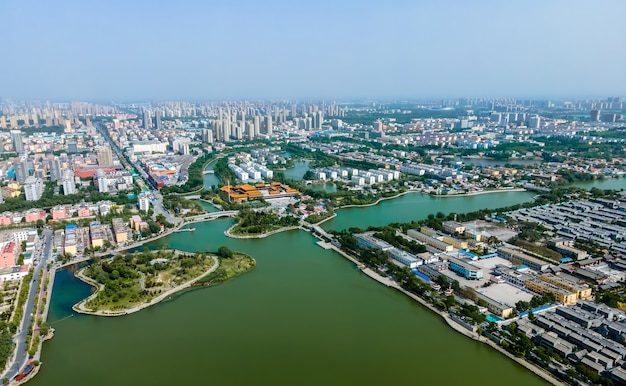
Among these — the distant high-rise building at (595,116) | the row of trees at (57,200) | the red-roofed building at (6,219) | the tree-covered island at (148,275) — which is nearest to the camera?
the tree-covered island at (148,275)

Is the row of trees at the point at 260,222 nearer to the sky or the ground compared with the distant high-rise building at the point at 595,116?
nearer to the ground

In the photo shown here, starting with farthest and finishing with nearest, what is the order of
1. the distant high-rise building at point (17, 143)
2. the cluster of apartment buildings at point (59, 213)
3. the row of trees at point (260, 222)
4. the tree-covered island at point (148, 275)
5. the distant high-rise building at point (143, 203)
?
the distant high-rise building at point (17, 143), the distant high-rise building at point (143, 203), the cluster of apartment buildings at point (59, 213), the row of trees at point (260, 222), the tree-covered island at point (148, 275)

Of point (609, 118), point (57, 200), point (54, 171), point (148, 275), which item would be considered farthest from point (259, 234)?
point (609, 118)

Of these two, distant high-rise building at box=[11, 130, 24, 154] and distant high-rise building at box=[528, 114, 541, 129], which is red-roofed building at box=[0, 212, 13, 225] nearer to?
distant high-rise building at box=[11, 130, 24, 154]

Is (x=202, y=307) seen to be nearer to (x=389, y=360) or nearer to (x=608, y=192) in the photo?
(x=389, y=360)

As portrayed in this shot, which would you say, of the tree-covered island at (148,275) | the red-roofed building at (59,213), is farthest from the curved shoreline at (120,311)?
the red-roofed building at (59,213)

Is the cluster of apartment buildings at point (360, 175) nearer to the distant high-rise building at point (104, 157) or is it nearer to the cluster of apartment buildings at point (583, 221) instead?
the cluster of apartment buildings at point (583, 221)
